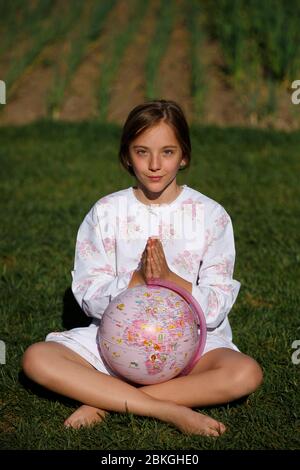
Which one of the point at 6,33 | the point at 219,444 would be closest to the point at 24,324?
the point at 219,444

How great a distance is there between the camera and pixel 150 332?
3721 millimetres

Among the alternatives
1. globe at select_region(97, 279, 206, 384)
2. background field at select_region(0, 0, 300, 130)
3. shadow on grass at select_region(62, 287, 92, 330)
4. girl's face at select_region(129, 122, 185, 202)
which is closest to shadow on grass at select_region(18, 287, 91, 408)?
shadow on grass at select_region(62, 287, 92, 330)

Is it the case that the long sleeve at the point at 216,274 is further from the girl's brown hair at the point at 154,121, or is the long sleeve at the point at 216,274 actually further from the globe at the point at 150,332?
the girl's brown hair at the point at 154,121

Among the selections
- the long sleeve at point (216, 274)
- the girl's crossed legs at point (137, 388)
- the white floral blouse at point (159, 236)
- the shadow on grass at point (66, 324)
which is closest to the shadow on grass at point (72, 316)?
the shadow on grass at point (66, 324)

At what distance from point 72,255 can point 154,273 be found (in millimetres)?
2416

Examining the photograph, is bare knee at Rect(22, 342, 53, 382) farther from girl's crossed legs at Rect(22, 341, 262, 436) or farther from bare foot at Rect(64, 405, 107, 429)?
bare foot at Rect(64, 405, 107, 429)

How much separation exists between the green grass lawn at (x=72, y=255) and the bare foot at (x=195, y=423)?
0.15 feet

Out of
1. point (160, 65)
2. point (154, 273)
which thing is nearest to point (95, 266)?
point (154, 273)

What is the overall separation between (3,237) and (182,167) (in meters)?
2.69

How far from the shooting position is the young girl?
3818 mm

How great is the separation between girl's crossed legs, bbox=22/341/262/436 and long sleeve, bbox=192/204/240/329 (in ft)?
0.86

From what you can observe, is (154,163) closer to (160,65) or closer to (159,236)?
(159,236)

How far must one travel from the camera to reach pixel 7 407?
4066mm

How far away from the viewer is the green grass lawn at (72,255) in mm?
3775
